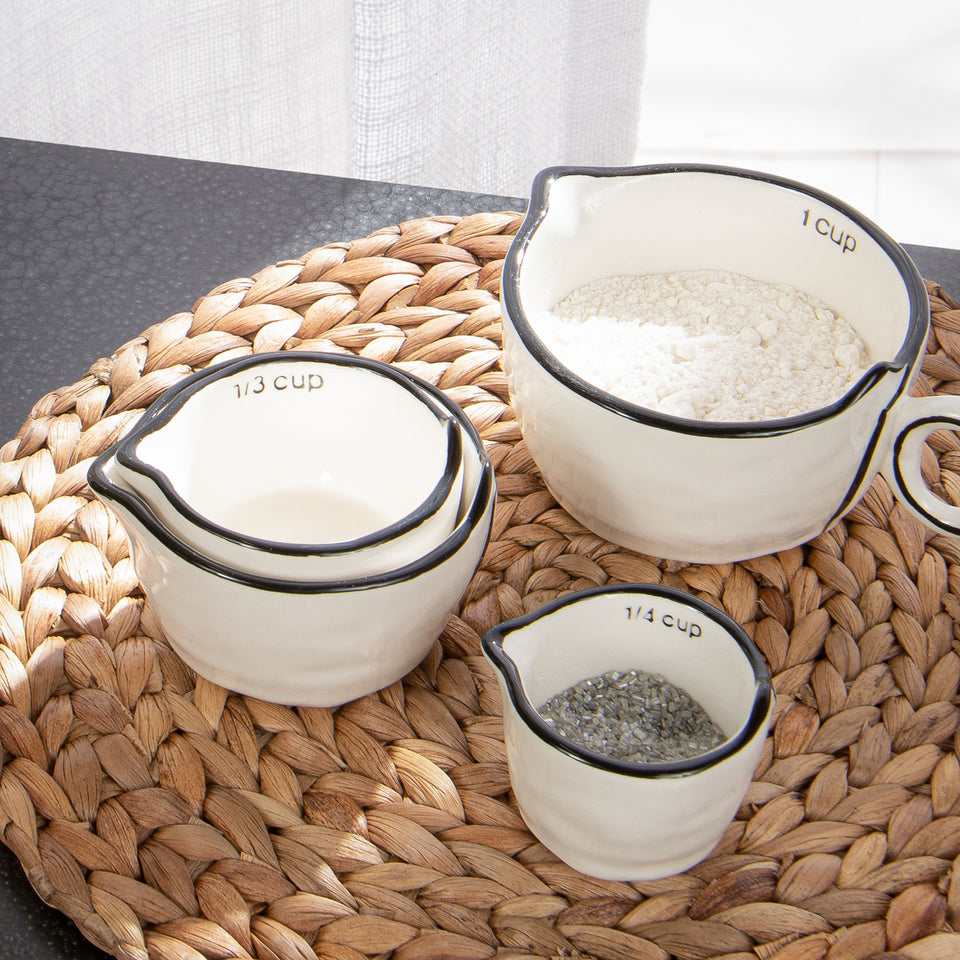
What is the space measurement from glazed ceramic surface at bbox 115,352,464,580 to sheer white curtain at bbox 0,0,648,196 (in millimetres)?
727

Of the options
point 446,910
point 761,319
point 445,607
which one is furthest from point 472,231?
point 446,910

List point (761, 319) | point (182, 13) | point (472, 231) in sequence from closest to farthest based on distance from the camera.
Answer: point (761, 319) → point (472, 231) → point (182, 13)

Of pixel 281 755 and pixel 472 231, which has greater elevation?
pixel 472 231

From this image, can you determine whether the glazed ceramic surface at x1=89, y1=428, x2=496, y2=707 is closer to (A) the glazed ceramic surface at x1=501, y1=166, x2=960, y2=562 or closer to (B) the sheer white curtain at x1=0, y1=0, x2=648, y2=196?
(A) the glazed ceramic surface at x1=501, y1=166, x2=960, y2=562

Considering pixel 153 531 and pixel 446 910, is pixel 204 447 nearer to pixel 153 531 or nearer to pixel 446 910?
pixel 153 531

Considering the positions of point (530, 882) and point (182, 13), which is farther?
point (182, 13)

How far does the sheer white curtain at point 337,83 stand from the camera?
4.26 feet

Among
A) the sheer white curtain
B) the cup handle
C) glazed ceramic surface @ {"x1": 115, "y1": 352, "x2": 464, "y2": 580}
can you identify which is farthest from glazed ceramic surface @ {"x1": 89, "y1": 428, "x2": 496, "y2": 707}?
the sheer white curtain

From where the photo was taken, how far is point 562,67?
1.36 m

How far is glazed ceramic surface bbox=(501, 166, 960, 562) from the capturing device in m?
0.55

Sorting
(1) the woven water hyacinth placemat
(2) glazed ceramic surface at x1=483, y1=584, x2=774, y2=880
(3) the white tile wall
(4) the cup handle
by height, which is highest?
(4) the cup handle

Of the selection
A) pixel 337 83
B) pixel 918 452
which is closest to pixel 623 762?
pixel 918 452

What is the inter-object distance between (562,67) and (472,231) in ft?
2.13

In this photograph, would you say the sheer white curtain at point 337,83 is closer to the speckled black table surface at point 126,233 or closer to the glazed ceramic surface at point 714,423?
the speckled black table surface at point 126,233
